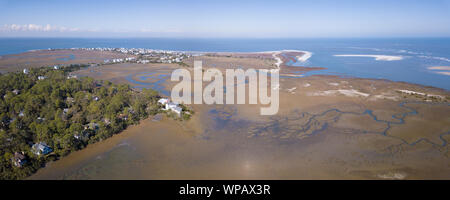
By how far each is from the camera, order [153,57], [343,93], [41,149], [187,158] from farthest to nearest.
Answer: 1. [153,57]
2. [343,93]
3. [187,158]
4. [41,149]

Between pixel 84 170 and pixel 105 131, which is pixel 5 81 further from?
pixel 84 170

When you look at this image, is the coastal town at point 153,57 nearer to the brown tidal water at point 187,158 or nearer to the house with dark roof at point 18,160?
the brown tidal water at point 187,158

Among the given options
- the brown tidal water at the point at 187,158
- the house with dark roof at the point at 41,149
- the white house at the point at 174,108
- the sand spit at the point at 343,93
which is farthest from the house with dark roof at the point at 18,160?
the sand spit at the point at 343,93

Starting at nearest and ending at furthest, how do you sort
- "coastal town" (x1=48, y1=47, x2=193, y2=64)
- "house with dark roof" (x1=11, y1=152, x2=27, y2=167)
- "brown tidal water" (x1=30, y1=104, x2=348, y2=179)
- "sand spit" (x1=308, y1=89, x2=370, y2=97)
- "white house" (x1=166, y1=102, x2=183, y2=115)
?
"house with dark roof" (x1=11, y1=152, x2=27, y2=167) → "brown tidal water" (x1=30, y1=104, x2=348, y2=179) → "white house" (x1=166, y1=102, x2=183, y2=115) → "sand spit" (x1=308, y1=89, x2=370, y2=97) → "coastal town" (x1=48, y1=47, x2=193, y2=64)

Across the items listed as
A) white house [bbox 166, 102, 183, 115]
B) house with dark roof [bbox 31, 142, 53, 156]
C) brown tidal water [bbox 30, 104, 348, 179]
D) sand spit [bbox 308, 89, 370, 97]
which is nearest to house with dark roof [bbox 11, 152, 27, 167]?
house with dark roof [bbox 31, 142, 53, 156]

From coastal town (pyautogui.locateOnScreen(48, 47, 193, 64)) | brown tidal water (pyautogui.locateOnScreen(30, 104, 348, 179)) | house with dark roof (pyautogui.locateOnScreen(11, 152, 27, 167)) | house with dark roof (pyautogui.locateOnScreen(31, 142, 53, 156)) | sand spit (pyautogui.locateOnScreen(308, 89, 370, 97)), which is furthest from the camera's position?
coastal town (pyautogui.locateOnScreen(48, 47, 193, 64))

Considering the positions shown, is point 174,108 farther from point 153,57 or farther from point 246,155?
point 153,57

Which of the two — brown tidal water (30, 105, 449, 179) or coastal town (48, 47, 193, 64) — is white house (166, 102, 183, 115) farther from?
coastal town (48, 47, 193, 64)

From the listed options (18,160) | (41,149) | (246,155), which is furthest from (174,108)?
(18,160)

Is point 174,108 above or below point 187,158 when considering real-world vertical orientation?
above

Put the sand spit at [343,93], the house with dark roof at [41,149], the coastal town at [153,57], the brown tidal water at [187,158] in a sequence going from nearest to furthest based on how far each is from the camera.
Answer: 1. the brown tidal water at [187,158]
2. the house with dark roof at [41,149]
3. the sand spit at [343,93]
4. the coastal town at [153,57]

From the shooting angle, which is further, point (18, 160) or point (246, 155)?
point (246, 155)
